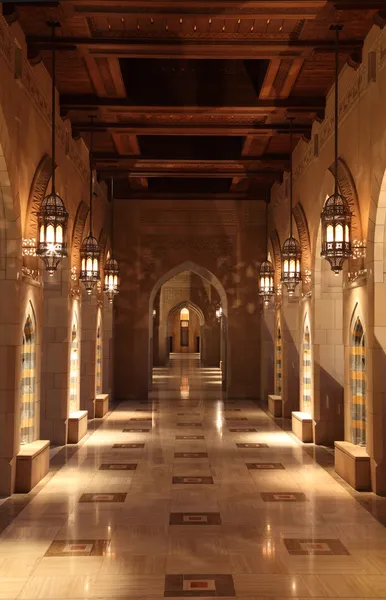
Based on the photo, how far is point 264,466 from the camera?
961 cm

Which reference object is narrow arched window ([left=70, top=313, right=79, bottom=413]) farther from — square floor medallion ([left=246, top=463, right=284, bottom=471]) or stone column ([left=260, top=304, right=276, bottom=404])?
stone column ([left=260, top=304, right=276, bottom=404])

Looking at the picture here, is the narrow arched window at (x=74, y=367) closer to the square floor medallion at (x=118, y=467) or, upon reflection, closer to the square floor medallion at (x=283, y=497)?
the square floor medallion at (x=118, y=467)

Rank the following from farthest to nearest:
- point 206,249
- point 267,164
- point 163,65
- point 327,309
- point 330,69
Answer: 1. point 206,249
2. point 267,164
3. point 327,309
4. point 163,65
5. point 330,69

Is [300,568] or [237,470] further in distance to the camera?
[237,470]

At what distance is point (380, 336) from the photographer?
7852 mm

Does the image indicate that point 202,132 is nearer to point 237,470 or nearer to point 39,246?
point 39,246

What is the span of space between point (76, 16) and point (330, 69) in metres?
3.57

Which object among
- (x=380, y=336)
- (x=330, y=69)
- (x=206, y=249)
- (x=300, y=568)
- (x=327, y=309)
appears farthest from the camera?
(x=206, y=249)

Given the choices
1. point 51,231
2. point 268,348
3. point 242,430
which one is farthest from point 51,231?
point 268,348

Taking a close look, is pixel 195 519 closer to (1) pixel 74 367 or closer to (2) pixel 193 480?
(2) pixel 193 480

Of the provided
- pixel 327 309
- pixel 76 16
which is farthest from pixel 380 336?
pixel 76 16

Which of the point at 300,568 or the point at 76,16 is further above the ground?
the point at 76,16

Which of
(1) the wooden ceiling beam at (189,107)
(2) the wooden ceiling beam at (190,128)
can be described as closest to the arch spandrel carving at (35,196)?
(1) the wooden ceiling beam at (189,107)

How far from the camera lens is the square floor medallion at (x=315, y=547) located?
18.9 ft
